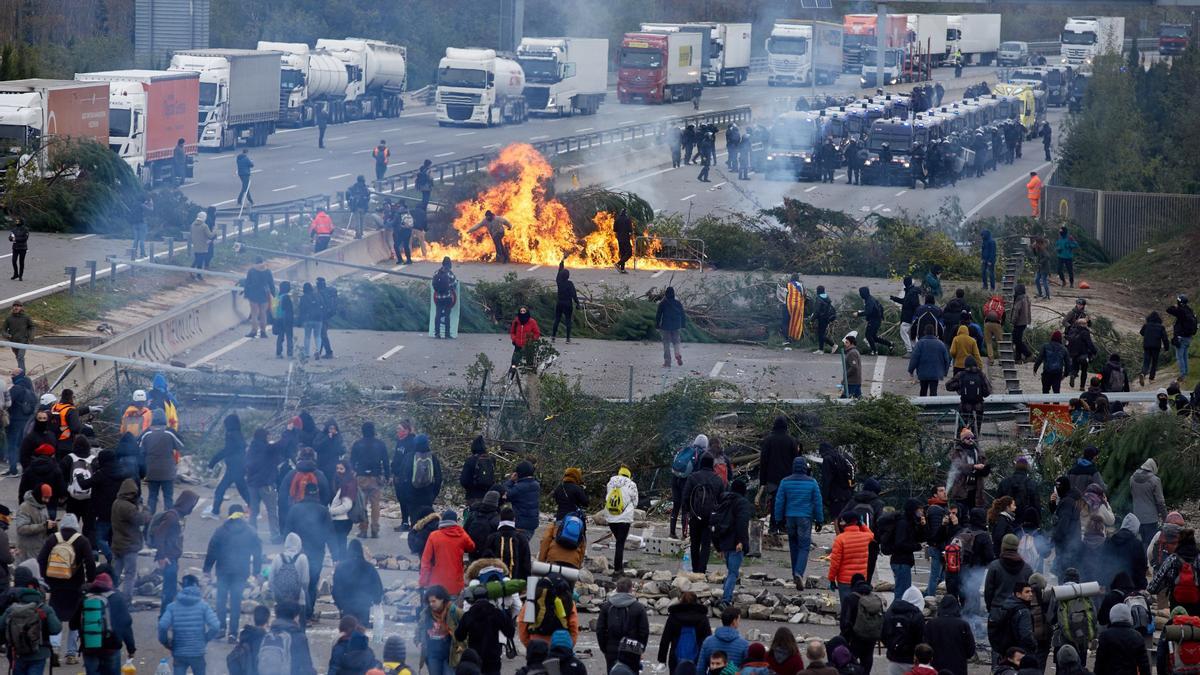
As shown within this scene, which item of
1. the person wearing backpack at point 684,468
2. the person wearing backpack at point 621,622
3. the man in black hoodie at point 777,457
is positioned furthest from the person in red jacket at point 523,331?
the person wearing backpack at point 621,622

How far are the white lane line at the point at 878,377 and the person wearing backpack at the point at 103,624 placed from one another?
14.1 metres

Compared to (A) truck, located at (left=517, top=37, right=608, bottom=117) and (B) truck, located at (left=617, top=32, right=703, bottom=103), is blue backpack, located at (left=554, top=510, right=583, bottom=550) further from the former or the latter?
(B) truck, located at (left=617, top=32, right=703, bottom=103)

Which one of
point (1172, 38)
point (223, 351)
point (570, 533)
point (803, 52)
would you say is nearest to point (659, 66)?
point (803, 52)

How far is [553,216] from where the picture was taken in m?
36.7

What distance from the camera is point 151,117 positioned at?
4438 centimetres

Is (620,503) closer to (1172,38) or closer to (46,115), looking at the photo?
(46,115)

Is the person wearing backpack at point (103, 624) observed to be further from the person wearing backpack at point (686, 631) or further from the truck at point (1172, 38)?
the truck at point (1172, 38)

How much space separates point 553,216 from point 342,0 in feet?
160

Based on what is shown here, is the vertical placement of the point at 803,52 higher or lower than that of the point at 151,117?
higher

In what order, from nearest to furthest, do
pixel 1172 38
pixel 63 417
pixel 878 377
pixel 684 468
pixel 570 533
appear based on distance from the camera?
pixel 570 533
pixel 684 468
pixel 63 417
pixel 878 377
pixel 1172 38

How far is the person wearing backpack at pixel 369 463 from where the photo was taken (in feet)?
56.3

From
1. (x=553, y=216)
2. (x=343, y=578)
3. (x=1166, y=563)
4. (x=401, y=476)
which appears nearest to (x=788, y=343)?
(x=553, y=216)

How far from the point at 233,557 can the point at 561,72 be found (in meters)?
56.4

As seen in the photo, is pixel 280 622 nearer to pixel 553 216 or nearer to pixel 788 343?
pixel 788 343
